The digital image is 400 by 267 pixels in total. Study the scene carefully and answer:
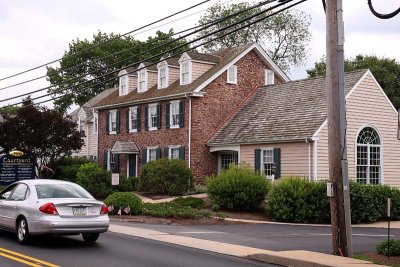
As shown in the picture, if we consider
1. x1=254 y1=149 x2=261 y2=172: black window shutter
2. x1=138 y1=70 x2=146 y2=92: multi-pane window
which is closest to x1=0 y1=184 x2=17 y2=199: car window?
x1=254 y1=149 x2=261 y2=172: black window shutter

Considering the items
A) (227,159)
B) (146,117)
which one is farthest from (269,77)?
(146,117)

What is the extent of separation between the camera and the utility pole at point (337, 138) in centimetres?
1265

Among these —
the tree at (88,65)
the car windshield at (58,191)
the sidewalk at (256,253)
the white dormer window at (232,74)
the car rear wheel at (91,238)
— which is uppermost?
the tree at (88,65)

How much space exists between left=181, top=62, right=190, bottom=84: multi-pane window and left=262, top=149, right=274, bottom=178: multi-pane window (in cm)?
746

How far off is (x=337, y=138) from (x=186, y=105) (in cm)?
2095

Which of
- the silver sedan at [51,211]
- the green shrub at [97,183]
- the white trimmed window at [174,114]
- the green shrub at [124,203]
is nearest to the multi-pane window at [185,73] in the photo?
the white trimmed window at [174,114]

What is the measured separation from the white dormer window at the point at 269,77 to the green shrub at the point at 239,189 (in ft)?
42.0

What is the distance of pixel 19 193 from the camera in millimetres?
13945

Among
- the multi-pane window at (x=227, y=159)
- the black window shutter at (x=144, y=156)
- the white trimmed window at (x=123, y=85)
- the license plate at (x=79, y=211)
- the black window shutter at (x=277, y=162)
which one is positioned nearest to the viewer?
the license plate at (x=79, y=211)

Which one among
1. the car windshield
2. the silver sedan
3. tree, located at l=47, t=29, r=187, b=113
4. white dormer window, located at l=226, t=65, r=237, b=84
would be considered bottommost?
the silver sedan

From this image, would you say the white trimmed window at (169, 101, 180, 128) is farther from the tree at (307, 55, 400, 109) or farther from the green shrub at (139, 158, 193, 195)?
the tree at (307, 55, 400, 109)

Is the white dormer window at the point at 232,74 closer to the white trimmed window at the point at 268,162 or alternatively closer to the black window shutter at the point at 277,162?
the white trimmed window at the point at 268,162

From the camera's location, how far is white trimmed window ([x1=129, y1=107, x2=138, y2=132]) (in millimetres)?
37844

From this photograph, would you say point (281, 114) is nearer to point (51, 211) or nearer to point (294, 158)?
point (294, 158)
